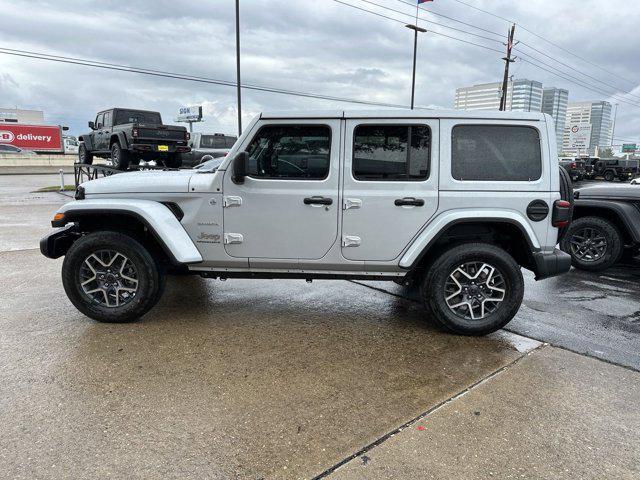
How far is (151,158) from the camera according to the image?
12375 millimetres

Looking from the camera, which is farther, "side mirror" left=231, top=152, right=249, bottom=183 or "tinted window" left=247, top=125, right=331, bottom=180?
"tinted window" left=247, top=125, right=331, bottom=180

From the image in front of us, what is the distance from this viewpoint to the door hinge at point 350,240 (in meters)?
3.96

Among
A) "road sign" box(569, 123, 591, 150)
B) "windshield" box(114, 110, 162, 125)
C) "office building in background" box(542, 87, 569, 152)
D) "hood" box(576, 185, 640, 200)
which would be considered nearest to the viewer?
"hood" box(576, 185, 640, 200)

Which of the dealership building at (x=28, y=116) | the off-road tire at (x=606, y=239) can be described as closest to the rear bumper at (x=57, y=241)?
the off-road tire at (x=606, y=239)

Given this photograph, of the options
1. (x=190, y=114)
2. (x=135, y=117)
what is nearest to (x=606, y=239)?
(x=135, y=117)

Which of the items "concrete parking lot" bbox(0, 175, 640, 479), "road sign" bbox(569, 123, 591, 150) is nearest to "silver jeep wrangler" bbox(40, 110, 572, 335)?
"concrete parking lot" bbox(0, 175, 640, 479)

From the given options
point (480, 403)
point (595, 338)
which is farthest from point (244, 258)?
point (595, 338)

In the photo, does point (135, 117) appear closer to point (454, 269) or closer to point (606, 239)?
point (454, 269)

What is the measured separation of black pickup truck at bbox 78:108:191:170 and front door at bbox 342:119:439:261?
30.2 ft

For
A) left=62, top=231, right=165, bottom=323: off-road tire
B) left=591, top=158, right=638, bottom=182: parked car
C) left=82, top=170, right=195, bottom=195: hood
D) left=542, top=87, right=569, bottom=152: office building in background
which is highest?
left=542, top=87, right=569, bottom=152: office building in background

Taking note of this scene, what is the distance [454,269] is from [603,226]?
369 centimetres

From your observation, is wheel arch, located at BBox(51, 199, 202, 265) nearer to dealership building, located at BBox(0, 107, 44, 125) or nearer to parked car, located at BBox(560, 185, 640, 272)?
parked car, located at BBox(560, 185, 640, 272)

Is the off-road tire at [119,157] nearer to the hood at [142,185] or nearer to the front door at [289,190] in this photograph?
the hood at [142,185]

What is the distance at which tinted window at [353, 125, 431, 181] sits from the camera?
388 cm
